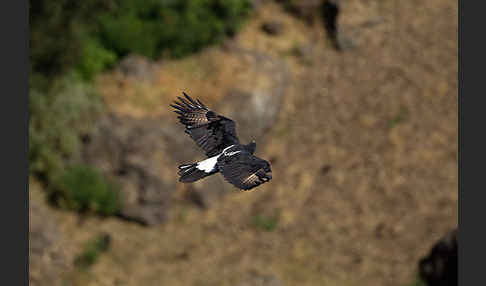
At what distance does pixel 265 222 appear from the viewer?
17031mm

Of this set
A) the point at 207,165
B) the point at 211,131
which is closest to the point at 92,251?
the point at 211,131

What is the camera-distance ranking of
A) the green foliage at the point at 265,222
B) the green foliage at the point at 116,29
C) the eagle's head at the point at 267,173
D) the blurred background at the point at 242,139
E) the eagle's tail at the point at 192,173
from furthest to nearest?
the green foliage at the point at 265,222 < the green foliage at the point at 116,29 < the blurred background at the point at 242,139 < the eagle's tail at the point at 192,173 < the eagle's head at the point at 267,173

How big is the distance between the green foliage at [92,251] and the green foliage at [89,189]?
83 cm

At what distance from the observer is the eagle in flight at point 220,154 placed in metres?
7.16

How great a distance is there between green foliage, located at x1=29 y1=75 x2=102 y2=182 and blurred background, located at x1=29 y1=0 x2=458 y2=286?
0.03 meters

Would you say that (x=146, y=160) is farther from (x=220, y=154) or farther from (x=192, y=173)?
(x=192, y=173)

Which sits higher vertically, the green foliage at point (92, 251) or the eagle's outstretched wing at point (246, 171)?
the green foliage at point (92, 251)

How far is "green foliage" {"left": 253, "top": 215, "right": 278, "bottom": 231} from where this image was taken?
1691 centimetres

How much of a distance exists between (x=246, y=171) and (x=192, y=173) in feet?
2.64

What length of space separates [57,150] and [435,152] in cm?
1000

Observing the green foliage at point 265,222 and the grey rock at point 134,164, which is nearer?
the grey rock at point 134,164

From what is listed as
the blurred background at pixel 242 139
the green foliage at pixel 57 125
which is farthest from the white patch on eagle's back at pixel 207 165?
the green foliage at pixel 57 125

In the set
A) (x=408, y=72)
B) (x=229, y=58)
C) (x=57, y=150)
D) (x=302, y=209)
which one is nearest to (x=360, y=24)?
(x=408, y=72)

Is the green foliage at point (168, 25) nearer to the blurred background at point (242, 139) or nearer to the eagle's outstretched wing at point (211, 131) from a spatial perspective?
the blurred background at point (242, 139)
